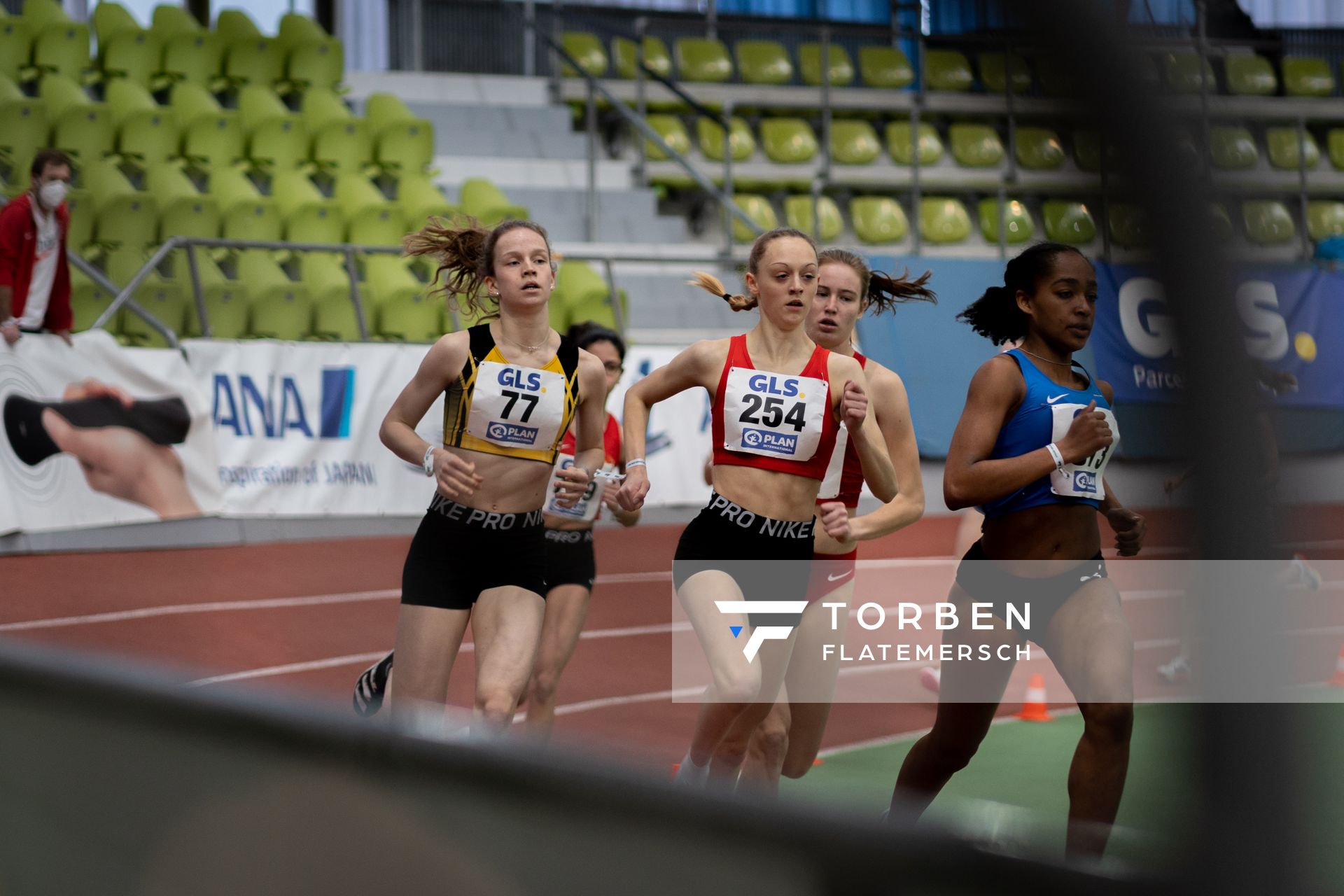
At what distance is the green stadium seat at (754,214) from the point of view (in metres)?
15.9

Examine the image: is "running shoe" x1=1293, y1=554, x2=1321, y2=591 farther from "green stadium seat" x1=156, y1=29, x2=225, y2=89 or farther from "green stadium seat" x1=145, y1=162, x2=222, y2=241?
"green stadium seat" x1=156, y1=29, x2=225, y2=89

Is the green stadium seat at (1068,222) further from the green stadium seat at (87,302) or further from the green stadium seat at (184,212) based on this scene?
the green stadium seat at (184,212)

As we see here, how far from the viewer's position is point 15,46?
44.2ft

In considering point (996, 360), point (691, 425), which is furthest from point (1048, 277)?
point (691, 425)

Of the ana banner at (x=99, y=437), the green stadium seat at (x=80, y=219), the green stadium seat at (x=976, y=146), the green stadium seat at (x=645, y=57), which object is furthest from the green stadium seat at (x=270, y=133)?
the green stadium seat at (x=976, y=146)

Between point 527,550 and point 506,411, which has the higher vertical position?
point 506,411

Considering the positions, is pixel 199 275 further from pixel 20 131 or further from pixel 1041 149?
pixel 1041 149

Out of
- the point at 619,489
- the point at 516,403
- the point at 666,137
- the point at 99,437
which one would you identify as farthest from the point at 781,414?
the point at 666,137

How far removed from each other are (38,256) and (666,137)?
921 cm

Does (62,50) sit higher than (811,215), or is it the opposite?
(62,50)

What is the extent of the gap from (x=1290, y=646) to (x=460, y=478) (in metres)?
3.45

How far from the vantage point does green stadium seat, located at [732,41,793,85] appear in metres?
18.6

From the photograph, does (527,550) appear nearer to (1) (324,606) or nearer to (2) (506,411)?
(2) (506,411)

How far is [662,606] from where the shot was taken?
9.73 metres
